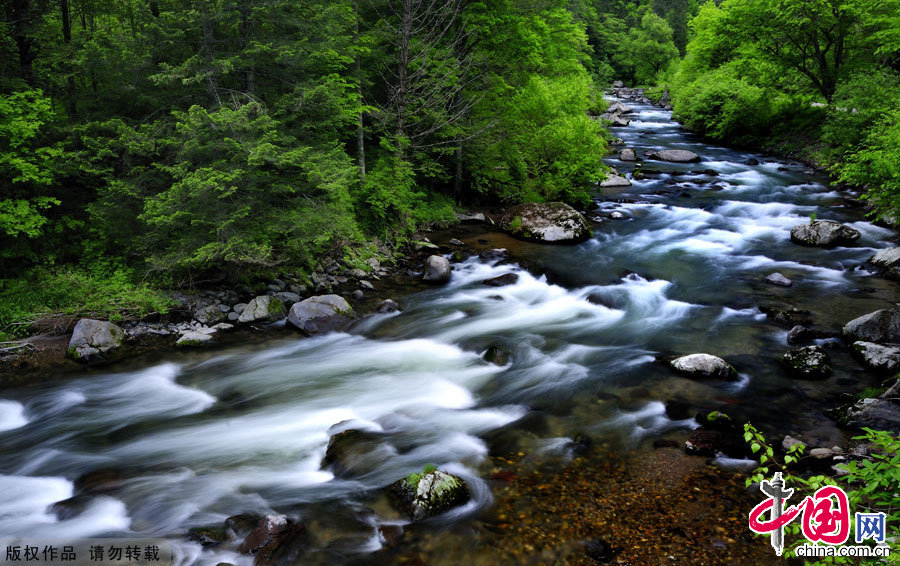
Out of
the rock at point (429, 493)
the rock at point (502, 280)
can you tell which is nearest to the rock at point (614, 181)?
the rock at point (502, 280)

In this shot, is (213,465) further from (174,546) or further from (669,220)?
(669,220)

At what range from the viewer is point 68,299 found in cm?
1048

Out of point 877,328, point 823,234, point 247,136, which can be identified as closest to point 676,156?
point 823,234

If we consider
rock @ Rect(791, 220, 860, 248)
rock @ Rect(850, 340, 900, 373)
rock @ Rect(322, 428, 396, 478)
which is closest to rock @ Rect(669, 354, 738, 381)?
A: rock @ Rect(850, 340, 900, 373)

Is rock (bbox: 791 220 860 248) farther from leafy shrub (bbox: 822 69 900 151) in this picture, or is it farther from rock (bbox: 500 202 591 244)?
rock (bbox: 500 202 591 244)

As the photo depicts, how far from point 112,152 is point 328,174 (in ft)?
14.1

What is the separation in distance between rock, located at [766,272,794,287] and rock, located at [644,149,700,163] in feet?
48.7

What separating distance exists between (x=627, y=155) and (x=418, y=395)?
74.7 feet

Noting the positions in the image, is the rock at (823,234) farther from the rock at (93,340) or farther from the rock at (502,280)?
the rock at (93,340)

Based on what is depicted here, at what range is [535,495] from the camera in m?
6.22

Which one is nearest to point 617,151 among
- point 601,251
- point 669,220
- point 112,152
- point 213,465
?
point 669,220

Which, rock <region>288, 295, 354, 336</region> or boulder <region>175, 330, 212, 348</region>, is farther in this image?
rock <region>288, 295, 354, 336</region>

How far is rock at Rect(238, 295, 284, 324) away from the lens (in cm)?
1134

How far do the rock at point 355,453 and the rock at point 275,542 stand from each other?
1.21 metres
